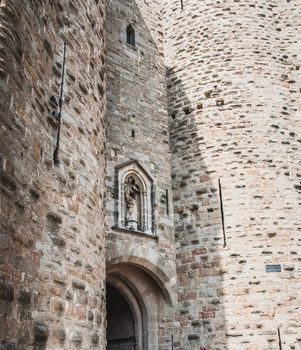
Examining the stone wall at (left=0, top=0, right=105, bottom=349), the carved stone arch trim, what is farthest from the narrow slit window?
the carved stone arch trim

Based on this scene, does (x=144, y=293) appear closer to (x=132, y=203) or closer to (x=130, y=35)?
(x=132, y=203)

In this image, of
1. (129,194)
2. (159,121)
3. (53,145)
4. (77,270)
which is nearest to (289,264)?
(129,194)

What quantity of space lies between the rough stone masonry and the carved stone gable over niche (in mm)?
25

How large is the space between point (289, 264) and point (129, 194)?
2.76 metres

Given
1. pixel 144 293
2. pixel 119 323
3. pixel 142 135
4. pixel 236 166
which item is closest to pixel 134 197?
pixel 142 135

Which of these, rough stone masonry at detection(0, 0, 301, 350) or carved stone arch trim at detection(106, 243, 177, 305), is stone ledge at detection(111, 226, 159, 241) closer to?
rough stone masonry at detection(0, 0, 301, 350)

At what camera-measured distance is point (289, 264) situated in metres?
7.90

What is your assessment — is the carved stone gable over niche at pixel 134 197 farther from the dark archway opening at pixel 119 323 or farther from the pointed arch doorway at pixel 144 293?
the dark archway opening at pixel 119 323

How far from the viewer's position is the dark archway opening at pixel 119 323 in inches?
340

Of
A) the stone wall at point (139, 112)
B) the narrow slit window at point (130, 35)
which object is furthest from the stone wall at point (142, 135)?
the narrow slit window at point (130, 35)

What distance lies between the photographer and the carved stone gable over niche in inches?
316

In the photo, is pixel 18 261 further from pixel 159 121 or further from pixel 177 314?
pixel 159 121

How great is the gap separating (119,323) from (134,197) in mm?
2321

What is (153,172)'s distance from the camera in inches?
348
